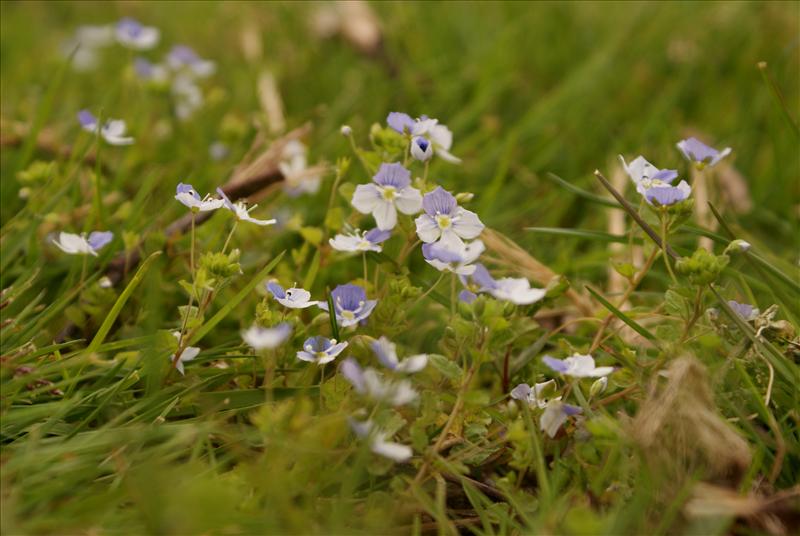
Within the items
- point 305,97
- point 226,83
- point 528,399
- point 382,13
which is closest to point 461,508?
point 528,399

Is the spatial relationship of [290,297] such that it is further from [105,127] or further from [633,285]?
[105,127]

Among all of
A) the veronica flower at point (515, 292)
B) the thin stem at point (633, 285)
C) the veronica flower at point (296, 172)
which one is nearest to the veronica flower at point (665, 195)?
the thin stem at point (633, 285)

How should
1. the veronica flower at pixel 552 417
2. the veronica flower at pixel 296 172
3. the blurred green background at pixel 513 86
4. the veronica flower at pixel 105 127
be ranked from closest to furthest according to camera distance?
the veronica flower at pixel 552 417 → the veronica flower at pixel 105 127 → the veronica flower at pixel 296 172 → the blurred green background at pixel 513 86

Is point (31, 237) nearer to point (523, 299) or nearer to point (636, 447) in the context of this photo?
point (523, 299)

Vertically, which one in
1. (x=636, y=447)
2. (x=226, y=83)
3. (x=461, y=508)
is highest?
(x=636, y=447)

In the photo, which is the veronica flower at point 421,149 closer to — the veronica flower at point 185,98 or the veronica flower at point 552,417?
the veronica flower at point 552,417

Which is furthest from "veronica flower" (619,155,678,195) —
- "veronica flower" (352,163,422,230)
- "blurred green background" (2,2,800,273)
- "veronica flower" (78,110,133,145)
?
"veronica flower" (78,110,133,145)

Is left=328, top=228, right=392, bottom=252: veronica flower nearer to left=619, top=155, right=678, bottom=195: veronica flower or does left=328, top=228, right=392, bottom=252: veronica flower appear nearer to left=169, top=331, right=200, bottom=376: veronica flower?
left=169, top=331, right=200, bottom=376: veronica flower
